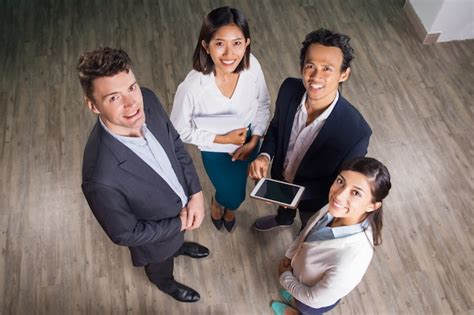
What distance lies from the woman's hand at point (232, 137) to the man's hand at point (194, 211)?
0.32 meters

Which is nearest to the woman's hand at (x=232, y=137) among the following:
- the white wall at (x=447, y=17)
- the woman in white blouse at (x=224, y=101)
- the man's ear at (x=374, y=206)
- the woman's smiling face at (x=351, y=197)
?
the woman in white blouse at (x=224, y=101)

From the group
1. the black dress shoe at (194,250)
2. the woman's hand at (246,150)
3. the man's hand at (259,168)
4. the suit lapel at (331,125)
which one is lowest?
Answer: the black dress shoe at (194,250)

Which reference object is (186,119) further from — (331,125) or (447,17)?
(447,17)

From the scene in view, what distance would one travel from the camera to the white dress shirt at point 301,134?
6.21ft

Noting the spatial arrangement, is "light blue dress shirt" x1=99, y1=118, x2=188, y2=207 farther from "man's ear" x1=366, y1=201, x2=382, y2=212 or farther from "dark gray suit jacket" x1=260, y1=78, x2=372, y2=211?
"man's ear" x1=366, y1=201, x2=382, y2=212

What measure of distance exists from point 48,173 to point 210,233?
1332 millimetres

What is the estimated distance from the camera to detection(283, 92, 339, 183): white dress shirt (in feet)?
6.21

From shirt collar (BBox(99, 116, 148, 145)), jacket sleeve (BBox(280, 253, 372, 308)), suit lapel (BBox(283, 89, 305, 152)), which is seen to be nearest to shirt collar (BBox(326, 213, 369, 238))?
jacket sleeve (BBox(280, 253, 372, 308))

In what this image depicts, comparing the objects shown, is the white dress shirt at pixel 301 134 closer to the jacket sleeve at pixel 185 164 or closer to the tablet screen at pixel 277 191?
the tablet screen at pixel 277 191

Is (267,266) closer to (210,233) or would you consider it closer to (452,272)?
(210,233)

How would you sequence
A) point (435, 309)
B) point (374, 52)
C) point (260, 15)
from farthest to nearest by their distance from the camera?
point (260, 15) < point (374, 52) < point (435, 309)

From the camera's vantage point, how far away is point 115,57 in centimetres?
149

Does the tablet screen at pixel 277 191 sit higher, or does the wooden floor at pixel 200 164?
the tablet screen at pixel 277 191

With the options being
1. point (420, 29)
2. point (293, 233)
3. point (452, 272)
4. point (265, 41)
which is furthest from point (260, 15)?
point (452, 272)
